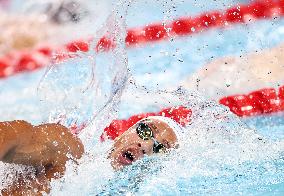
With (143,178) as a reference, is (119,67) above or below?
above

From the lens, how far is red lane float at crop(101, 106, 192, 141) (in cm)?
369

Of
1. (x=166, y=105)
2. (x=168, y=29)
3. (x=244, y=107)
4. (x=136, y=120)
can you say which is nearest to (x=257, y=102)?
(x=244, y=107)

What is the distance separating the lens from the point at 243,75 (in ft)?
12.8

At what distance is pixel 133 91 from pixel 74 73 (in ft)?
1.68

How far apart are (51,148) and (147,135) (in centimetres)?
61

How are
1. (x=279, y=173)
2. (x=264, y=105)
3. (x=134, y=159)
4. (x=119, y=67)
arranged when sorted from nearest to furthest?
(x=279, y=173) → (x=134, y=159) → (x=119, y=67) → (x=264, y=105)

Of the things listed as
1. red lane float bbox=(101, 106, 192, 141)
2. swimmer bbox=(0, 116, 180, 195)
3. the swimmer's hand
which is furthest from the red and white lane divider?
the swimmer's hand

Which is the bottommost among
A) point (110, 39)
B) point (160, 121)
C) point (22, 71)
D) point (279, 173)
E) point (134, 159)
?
point (279, 173)

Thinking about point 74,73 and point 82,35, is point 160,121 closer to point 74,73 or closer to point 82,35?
point 74,73

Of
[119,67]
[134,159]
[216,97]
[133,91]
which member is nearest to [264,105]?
[216,97]

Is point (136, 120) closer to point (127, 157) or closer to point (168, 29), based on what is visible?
point (168, 29)

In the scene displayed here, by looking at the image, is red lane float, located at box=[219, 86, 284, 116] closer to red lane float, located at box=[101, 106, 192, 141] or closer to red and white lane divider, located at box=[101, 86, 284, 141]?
red and white lane divider, located at box=[101, 86, 284, 141]

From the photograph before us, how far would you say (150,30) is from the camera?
4379 millimetres

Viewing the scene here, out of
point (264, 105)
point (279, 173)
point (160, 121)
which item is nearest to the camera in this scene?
point (279, 173)
